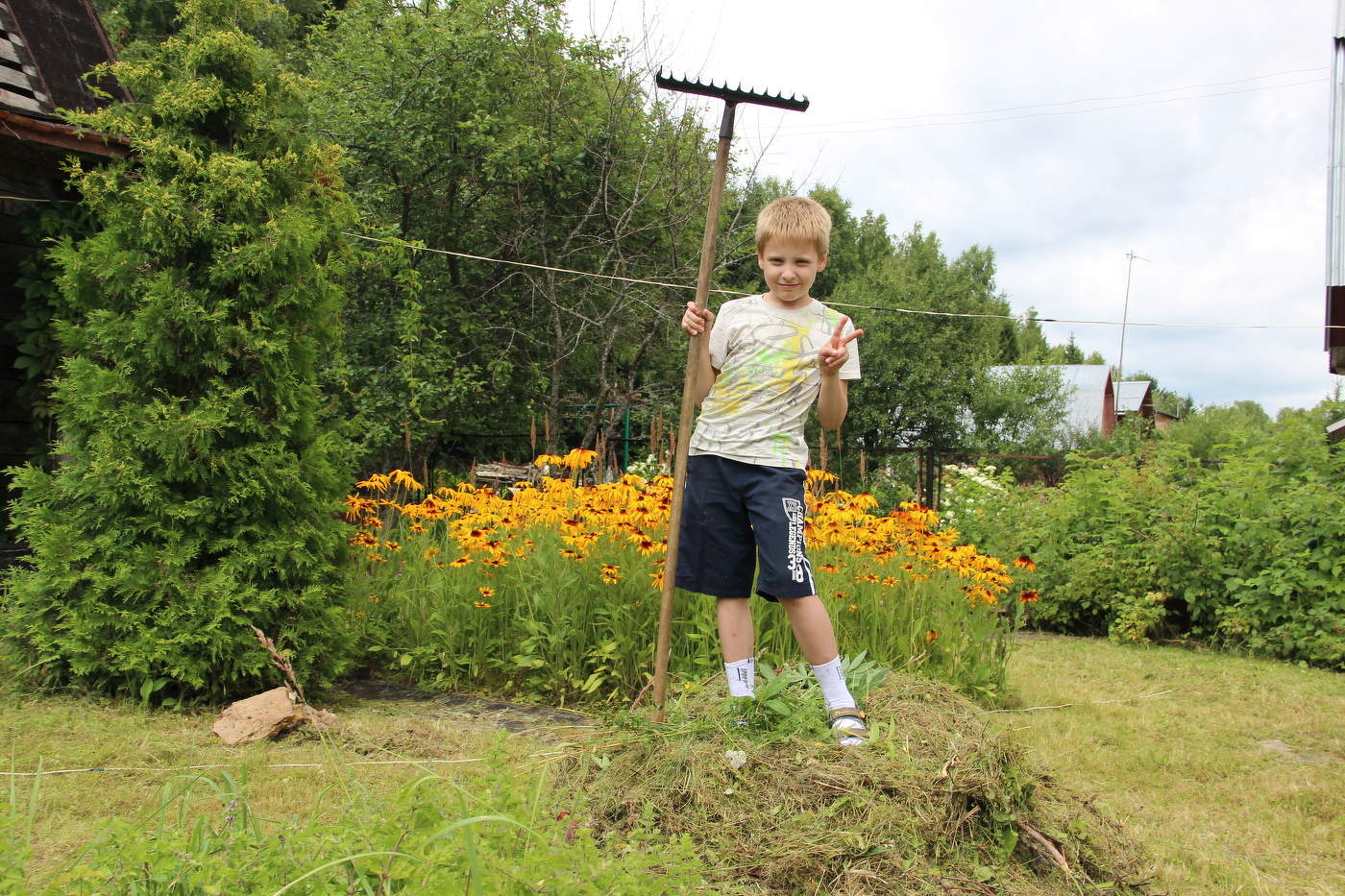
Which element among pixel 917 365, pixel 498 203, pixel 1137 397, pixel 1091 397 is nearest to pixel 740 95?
pixel 498 203

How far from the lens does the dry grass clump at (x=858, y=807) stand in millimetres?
2176

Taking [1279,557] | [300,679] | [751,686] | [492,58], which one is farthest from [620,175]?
[751,686]

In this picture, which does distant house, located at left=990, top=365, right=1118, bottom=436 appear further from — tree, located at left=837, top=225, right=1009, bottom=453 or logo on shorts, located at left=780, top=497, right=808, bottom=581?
logo on shorts, located at left=780, top=497, right=808, bottom=581

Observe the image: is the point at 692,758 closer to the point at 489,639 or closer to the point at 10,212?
the point at 489,639

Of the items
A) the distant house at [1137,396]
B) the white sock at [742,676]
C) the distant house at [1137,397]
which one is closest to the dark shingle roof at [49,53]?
the white sock at [742,676]

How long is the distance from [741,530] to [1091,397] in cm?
3943

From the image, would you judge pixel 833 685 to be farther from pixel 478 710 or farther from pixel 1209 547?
pixel 1209 547

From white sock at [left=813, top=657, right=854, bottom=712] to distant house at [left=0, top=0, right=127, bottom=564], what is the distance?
4.45 meters

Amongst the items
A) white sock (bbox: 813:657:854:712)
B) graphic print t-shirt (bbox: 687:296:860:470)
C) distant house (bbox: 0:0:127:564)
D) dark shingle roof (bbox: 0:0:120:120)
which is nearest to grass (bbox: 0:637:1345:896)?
white sock (bbox: 813:657:854:712)

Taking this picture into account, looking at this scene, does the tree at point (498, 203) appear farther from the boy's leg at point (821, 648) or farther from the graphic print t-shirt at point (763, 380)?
the boy's leg at point (821, 648)

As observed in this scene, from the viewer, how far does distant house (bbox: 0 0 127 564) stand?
520 centimetres

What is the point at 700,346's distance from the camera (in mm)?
2895

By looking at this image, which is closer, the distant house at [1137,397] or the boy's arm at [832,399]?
the boy's arm at [832,399]

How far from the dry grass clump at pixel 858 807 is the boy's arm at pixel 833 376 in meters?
0.91
